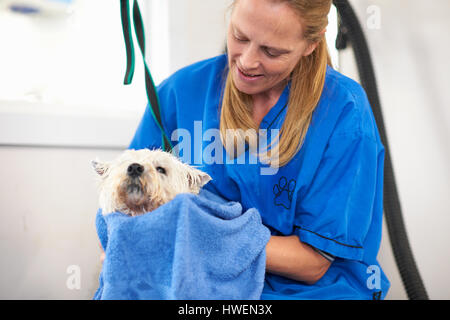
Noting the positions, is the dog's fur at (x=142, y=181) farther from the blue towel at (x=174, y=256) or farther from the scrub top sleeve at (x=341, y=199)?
the scrub top sleeve at (x=341, y=199)

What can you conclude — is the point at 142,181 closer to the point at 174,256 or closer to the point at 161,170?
the point at 161,170

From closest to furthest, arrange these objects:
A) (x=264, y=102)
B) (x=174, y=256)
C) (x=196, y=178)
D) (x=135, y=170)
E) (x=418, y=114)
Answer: (x=174, y=256), (x=135, y=170), (x=196, y=178), (x=264, y=102), (x=418, y=114)

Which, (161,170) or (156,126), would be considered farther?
(156,126)

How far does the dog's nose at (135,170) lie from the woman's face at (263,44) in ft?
1.00

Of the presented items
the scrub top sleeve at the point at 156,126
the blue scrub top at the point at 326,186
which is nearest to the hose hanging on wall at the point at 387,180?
the blue scrub top at the point at 326,186

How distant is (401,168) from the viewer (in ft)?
4.45

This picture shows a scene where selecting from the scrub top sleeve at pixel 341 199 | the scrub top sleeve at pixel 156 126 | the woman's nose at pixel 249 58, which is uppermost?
the woman's nose at pixel 249 58

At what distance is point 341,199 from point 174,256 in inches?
15.1

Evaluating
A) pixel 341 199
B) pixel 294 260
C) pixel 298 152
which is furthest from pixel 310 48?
pixel 294 260

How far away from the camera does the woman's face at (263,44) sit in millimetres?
800

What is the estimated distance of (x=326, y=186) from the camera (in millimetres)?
859

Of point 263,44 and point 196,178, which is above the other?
point 263,44

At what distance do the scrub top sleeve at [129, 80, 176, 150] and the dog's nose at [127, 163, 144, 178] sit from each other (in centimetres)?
25

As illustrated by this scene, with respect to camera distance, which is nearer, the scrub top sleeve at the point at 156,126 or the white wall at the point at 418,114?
the scrub top sleeve at the point at 156,126
